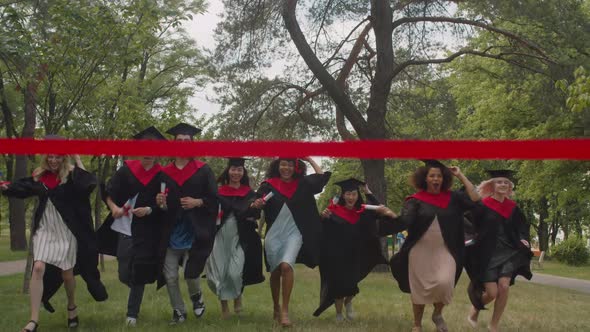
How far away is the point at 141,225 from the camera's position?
24.5 ft

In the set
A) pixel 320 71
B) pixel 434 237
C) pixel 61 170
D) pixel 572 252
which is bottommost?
pixel 572 252

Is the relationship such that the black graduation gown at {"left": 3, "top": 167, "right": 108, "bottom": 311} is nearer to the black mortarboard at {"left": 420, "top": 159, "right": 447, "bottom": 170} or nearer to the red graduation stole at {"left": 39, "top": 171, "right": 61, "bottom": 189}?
the red graduation stole at {"left": 39, "top": 171, "right": 61, "bottom": 189}

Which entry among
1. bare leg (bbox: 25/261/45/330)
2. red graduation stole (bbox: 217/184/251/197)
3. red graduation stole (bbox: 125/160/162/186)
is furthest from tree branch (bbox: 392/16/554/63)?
bare leg (bbox: 25/261/45/330)

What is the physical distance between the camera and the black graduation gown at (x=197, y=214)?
7.54 m

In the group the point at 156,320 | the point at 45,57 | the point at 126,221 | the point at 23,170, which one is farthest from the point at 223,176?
the point at 23,170

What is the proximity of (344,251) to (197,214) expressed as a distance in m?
1.97

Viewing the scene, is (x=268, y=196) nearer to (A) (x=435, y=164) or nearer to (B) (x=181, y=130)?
(B) (x=181, y=130)

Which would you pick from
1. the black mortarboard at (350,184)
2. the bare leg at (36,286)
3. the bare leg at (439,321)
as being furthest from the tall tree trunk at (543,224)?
the bare leg at (36,286)

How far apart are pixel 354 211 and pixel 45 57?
19.5 feet

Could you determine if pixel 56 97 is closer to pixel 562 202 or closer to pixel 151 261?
pixel 151 261

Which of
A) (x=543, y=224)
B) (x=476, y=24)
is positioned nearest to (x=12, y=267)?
(x=476, y=24)

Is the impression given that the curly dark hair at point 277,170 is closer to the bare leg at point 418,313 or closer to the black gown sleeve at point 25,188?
the bare leg at point 418,313

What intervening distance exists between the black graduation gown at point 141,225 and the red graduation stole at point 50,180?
620 mm

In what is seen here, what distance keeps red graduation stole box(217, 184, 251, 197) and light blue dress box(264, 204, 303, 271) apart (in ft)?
2.33
